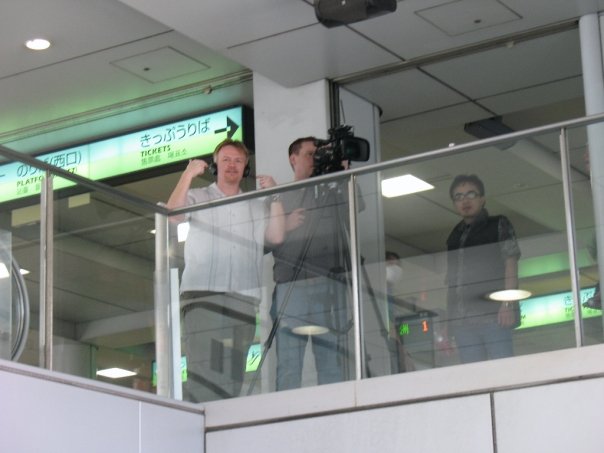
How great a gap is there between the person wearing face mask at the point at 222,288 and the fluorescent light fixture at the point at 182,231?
3cm

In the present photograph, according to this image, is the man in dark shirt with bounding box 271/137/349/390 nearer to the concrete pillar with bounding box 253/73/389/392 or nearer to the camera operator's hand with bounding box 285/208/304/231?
the camera operator's hand with bounding box 285/208/304/231

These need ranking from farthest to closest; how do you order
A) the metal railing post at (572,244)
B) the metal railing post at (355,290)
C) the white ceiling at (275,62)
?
the white ceiling at (275,62), the metal railing post at (355,290), the metal railing post at (572,244)

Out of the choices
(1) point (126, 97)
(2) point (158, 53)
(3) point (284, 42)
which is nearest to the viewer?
(3) point (284, 42)

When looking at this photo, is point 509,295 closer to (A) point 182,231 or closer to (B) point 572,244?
(B) point 572,244

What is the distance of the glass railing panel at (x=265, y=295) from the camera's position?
6.53 metres

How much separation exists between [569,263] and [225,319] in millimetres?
1779

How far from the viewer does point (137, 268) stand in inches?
265

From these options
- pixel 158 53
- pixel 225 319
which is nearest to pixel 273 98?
pixel 158 53

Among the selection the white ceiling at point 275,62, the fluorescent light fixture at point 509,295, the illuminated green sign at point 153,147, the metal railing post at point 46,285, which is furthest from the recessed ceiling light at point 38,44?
the fluorescent light fixture at point 509,295

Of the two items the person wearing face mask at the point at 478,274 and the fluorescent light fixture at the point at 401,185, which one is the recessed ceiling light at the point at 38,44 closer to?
the fluorescent light fixture at the point at 401,185

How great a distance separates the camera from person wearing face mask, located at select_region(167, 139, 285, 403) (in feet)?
22.0

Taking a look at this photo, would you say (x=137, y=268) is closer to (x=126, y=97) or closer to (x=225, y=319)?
(x=225, y=319)

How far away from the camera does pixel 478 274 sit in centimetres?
612

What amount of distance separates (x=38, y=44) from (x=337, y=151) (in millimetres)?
2456
